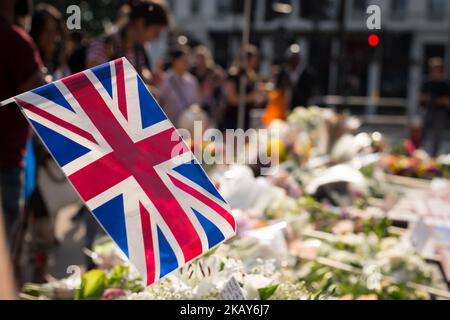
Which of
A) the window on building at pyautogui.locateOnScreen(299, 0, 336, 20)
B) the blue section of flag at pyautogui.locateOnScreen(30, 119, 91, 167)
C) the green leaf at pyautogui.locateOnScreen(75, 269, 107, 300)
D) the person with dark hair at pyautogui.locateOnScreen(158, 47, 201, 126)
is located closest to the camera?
the blue section of flag at pyautogui.locateOnScreen(30, 119, 91, 167)

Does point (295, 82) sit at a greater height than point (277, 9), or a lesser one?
lesser

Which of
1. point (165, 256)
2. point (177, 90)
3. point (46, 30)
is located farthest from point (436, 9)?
point (165, 256)

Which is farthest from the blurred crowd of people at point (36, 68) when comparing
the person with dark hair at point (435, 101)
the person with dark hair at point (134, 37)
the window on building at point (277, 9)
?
the person with dark hair at point (435, 101)

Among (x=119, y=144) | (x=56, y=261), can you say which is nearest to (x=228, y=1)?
(x=56, y=261)

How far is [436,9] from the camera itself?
30.9 m

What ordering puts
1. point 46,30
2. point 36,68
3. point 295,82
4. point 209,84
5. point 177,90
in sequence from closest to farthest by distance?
point 36,68 → point 46,30 → point 177,90 → point 295,82 → point 209,84

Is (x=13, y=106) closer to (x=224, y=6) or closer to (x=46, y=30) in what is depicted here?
(x=46, y=30)

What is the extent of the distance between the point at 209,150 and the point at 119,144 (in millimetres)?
2024

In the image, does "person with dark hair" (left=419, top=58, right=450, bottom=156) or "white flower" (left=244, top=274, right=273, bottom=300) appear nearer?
"white flower" (left=244, top=274, right=273, bottom=300)

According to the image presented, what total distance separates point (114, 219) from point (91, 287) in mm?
599

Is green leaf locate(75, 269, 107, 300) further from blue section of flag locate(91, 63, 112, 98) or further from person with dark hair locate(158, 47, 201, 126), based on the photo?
person with dark hair locate(158, 47, 201, 126)

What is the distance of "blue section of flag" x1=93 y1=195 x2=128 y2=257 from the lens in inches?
54.1

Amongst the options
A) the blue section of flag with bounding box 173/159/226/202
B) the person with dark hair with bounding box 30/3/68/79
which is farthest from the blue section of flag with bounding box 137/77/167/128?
the person with dark hair with bounding box 30/3/68/79
